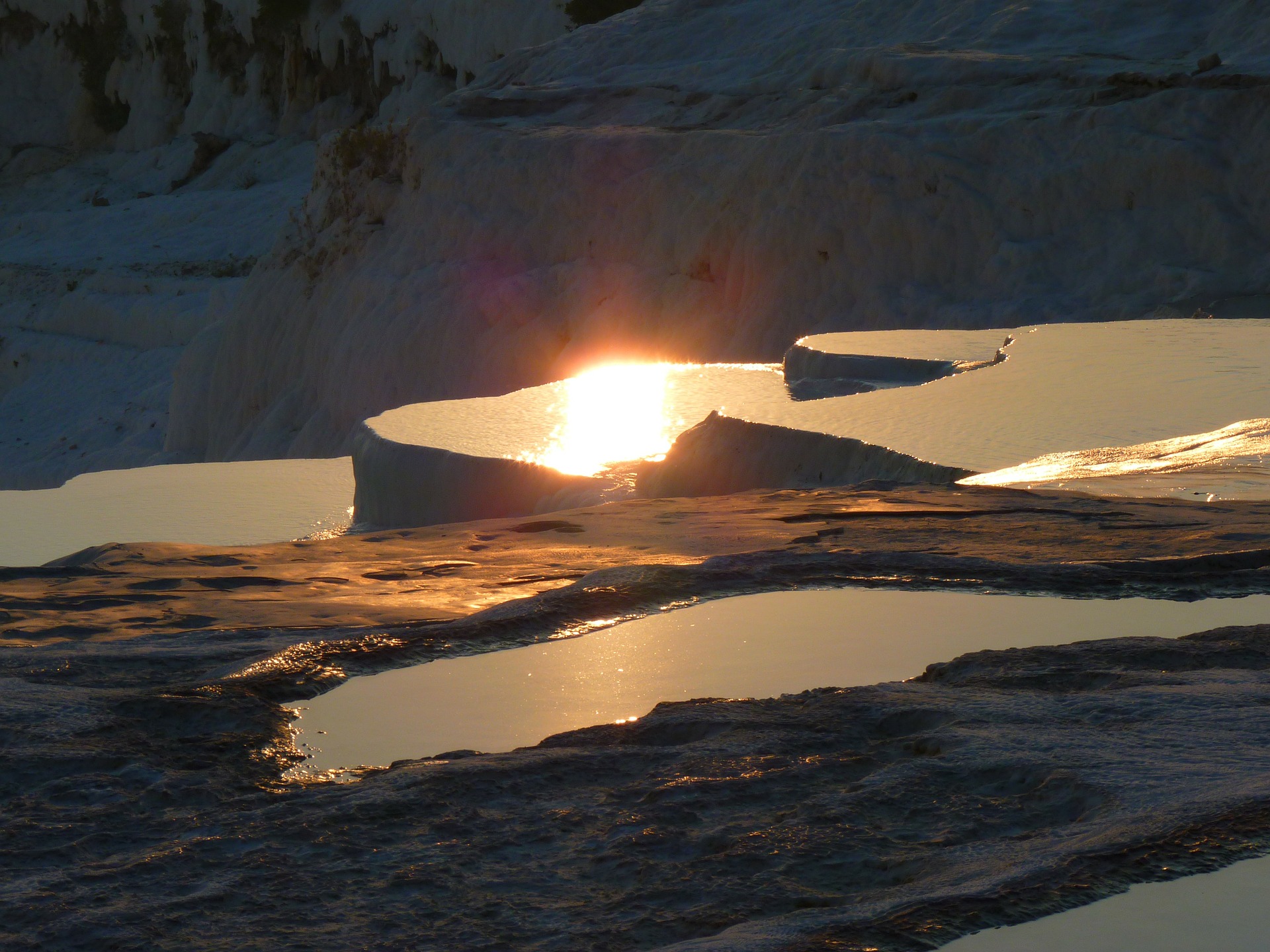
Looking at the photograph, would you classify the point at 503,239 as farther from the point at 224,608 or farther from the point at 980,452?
the point at 224,608

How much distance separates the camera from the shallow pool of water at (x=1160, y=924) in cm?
141

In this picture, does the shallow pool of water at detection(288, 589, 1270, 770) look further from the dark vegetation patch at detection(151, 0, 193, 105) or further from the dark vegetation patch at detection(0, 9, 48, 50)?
the dark vegetation patch at detection(0, 9, 48, 50)

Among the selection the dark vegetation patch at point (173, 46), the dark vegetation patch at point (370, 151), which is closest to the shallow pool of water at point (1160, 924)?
the dark vegetation patch at point (370, 151)

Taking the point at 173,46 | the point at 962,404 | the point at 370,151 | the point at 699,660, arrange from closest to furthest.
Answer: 1. the point at 699,660
2. the point at 962,404
3. the point at 370,151
4. the point at 173,46

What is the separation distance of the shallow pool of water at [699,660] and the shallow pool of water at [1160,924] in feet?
3.04

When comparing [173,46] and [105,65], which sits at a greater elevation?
[105,65]

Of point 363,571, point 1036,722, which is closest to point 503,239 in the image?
point 363,571

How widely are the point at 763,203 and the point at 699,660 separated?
10.8m

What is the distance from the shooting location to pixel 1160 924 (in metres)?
1.45

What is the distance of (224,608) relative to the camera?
3.44 meters

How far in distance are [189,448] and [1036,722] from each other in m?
17.7

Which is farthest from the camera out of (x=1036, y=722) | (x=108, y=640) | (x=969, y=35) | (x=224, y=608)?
(x=969, y=35)

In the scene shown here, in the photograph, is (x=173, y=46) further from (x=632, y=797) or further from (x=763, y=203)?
(x=632, y=797)

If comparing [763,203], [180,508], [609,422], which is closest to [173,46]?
[763,203]
